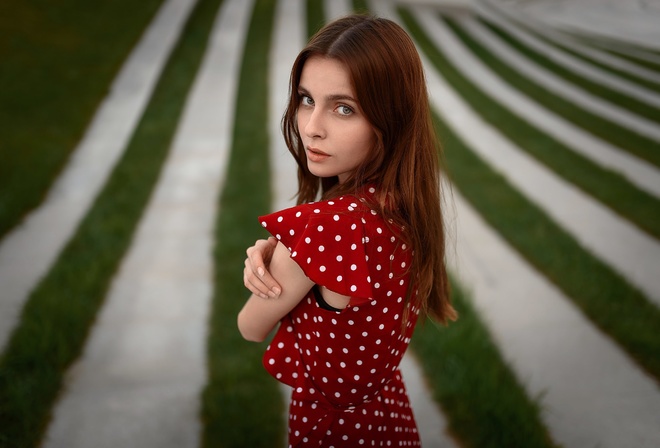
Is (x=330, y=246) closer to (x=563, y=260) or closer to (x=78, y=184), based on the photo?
(x=563, y=260)

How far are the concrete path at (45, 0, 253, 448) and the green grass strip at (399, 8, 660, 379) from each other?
6.29 feet

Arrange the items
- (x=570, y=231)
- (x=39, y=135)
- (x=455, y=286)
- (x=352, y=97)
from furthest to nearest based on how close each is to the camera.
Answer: (x=39, y=135)
(x=570, y=231)
(x=455, y=286)
(x=352, y=97)

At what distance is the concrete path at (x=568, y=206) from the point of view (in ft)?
9.28

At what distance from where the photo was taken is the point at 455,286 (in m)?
2.90

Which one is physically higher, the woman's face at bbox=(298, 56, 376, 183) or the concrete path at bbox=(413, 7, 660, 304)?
the woman's face at bbox=(298, 56, 376, 183)

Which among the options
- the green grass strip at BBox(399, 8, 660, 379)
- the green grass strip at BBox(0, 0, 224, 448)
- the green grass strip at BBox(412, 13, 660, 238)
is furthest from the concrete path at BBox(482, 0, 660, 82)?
the green grass strip at BBox(0, 0, 224, 448)

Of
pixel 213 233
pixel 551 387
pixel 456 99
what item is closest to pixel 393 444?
pixel 551 387

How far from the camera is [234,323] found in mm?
2631

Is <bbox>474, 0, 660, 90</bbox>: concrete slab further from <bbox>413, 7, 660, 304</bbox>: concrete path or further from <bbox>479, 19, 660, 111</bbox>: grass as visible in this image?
<bbox>413, 7, 660, 304</bbox>: concrete path

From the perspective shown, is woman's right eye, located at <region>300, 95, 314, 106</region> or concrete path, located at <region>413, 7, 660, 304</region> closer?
woman's right eye, located at <region>300, 95, 314, 106</region>

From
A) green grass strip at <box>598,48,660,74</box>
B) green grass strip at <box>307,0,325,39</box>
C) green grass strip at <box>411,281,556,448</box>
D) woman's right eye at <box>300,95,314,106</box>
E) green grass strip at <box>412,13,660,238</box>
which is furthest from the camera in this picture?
green grass strip at <box>307,0,325,39</box>

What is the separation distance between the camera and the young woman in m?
0.97

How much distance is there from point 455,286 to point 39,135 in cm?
340

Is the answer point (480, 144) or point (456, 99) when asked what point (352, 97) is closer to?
point (480, 144)
